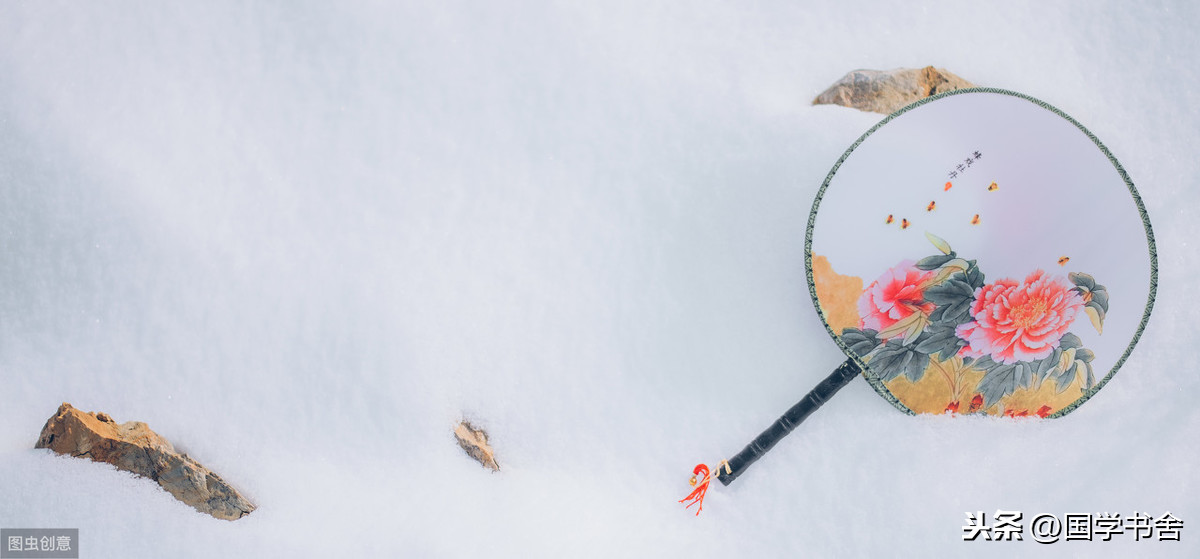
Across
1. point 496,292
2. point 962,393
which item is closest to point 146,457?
point 496,292

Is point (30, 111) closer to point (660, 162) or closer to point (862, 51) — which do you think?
point (660, 162)

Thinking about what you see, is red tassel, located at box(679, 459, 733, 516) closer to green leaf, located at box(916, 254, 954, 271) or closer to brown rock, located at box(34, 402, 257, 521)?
green leaf, located at box(916, 254, 954, 271)

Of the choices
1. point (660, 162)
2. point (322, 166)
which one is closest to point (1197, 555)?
point (660, 162)

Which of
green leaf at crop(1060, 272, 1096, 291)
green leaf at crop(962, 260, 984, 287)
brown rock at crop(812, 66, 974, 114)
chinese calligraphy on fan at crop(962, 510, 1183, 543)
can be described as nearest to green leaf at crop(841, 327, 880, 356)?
green leaf at crop(962, 260, 984, 287)

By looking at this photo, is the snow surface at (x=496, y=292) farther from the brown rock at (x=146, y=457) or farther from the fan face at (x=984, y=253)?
the fan face at (x=984, y=253)

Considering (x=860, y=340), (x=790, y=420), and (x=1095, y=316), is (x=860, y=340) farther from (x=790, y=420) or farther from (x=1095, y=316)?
(x=1095, y=316)

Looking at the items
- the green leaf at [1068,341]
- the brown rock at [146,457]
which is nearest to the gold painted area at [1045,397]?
the green leaf at [1068,341]
